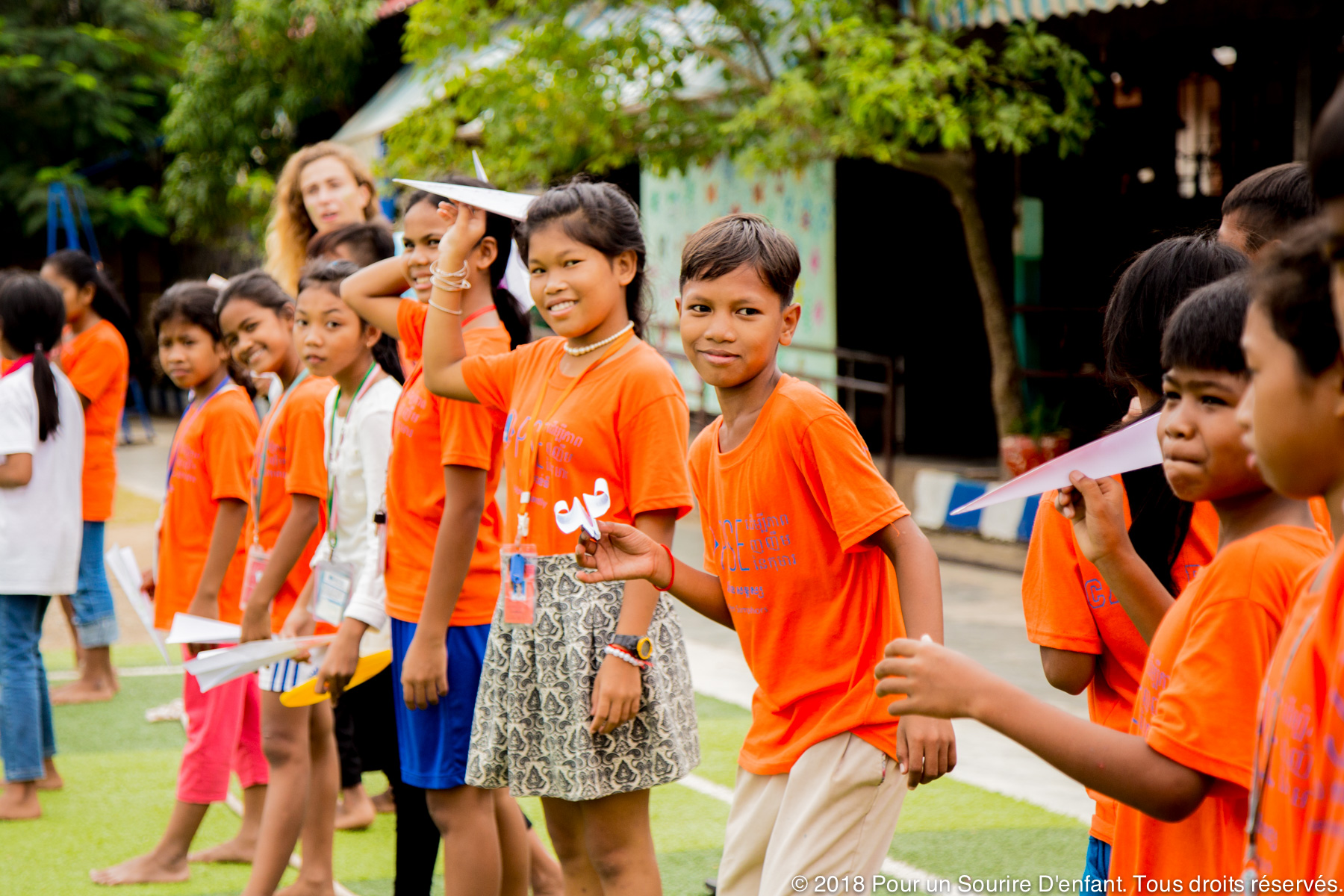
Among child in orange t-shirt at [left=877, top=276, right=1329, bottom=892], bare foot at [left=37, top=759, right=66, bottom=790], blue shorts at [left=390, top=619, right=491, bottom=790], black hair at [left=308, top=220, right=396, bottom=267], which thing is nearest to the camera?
child in orange t-shirt at [left=877, top=276, right=1329, bottom=892]

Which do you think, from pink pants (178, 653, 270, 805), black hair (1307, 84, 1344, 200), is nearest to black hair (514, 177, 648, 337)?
black hair (1307, 84, 1344, 200)

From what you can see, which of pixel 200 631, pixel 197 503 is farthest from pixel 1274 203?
pixel 197 503

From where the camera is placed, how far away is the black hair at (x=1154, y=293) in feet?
6.30

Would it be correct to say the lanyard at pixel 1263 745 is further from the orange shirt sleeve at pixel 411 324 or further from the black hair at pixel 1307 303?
the orange shirt sleeve at pixel 411 324

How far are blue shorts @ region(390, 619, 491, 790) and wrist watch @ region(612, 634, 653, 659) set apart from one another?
20.6 inches

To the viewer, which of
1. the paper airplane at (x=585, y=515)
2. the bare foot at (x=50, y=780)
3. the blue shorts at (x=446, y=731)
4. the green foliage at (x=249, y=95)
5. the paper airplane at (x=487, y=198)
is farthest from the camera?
the green foliage at (x=249, y=95)

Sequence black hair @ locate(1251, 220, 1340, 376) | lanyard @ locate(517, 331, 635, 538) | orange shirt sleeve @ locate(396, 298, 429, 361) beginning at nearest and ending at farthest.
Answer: black hair @ locate(1251, 220, 1340, 376) → lanyard @ locate(517, 331, 635, 538) → orange shirt sleeve @ locate(396, 298, 429, 361)

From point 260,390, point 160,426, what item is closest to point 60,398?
point 260,390

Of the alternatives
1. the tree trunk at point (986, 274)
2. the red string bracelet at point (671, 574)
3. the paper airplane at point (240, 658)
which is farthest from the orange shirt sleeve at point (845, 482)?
the tree trunk at point (986, 274)

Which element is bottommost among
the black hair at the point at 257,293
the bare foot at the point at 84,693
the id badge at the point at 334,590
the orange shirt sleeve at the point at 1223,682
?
the bare foot at the point at 84,693

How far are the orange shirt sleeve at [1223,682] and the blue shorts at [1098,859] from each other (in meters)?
0.59

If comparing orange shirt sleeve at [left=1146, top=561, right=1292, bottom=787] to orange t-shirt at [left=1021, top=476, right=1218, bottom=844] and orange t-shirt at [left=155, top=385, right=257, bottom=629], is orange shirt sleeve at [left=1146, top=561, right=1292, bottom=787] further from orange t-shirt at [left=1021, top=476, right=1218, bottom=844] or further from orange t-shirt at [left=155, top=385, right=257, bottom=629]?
orange t-shirt at [left=155, top=385, right=257, bottom=629]

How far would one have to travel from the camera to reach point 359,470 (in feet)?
10.8

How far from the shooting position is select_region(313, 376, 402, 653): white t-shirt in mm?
3244
